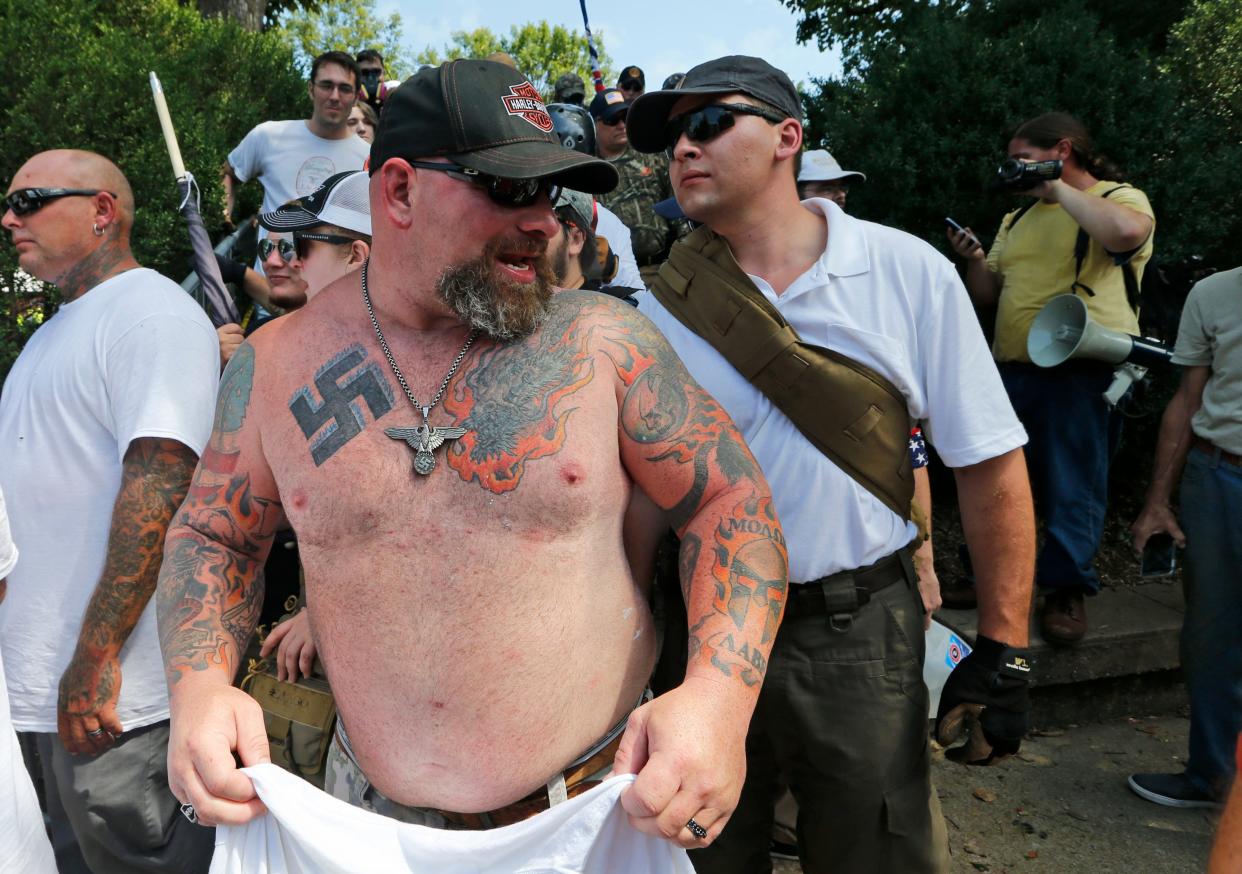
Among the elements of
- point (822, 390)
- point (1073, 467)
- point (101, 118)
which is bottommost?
point (1073, 467)

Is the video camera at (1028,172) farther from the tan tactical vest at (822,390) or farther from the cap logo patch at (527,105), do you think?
the cap logo patch at (527,105)

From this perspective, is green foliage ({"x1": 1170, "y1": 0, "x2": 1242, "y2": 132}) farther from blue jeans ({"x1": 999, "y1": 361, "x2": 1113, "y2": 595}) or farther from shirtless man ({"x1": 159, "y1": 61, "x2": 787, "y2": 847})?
shirtless man ({"x1": 159, "y1": 61, "x2": 787, "y2": 847})

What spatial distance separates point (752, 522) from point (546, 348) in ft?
1.71

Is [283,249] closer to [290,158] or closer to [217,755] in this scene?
[290,158]

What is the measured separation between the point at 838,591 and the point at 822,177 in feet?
10.5

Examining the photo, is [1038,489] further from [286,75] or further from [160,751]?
[286,75]

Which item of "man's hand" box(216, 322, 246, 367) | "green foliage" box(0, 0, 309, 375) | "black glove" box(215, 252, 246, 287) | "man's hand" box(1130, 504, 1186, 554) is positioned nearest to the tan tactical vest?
"man's hand" box(216, 322, 246, 367)

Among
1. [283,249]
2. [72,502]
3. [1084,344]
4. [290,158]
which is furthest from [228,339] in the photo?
[1084,344]

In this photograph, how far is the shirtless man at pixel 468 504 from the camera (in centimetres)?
186

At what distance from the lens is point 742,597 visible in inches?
73.3

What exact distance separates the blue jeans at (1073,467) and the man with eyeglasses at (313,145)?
4.18 m

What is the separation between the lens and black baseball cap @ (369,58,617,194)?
1.94 meters

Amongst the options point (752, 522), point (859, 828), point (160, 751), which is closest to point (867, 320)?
point (752, 522)

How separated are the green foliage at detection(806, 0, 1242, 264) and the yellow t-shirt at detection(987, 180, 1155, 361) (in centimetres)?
91
